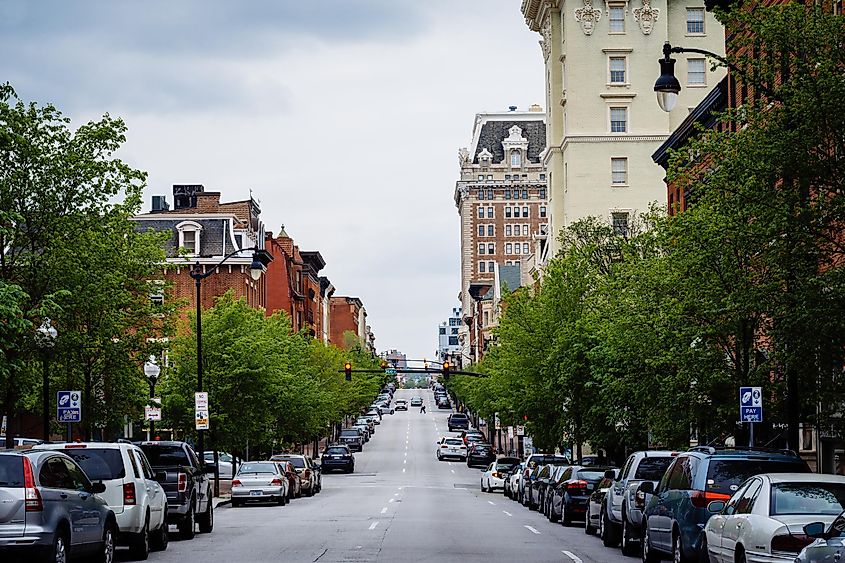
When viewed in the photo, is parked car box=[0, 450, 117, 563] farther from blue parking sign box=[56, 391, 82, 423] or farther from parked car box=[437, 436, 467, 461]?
parked car box=[437, 436, 467, 461]

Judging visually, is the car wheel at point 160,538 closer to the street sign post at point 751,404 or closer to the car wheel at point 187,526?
the car wheel at point 187,526

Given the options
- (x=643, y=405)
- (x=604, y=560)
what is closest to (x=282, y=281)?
(x=643, y=405)

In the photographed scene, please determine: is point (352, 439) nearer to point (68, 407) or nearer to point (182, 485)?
point (68, 407)

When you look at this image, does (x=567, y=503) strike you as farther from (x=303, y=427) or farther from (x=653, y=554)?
(x=303, y=427)

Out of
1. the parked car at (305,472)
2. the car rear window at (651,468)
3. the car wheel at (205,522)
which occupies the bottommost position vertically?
the parked car at (305,472)

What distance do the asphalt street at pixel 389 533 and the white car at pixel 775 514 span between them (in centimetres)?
608

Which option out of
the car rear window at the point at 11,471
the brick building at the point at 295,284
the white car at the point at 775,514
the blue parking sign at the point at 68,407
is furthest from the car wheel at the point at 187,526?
the brick building at the point at 295,284

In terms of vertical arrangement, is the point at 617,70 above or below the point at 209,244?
above

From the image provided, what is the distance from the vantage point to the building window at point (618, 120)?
88.3 m

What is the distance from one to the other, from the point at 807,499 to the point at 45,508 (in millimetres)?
9257

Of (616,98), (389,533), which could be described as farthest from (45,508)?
(616,98)

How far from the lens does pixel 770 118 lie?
70.8 ft

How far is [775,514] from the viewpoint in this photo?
15.7 meters

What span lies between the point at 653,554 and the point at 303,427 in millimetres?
49110
